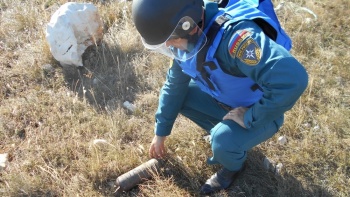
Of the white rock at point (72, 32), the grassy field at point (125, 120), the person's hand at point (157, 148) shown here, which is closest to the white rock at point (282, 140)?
the grassy field at point (125, 120)

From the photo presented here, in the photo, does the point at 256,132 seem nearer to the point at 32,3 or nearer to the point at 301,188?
the point at 301,188

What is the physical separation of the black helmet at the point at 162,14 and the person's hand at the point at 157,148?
3.11 feet

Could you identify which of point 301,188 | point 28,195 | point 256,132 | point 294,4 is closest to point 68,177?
point 28,195

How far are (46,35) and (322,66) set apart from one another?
8.41ft

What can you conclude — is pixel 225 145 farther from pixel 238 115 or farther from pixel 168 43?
pixel 168 43

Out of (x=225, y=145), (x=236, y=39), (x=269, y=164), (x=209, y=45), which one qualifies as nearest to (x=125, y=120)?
(x=225, y=145)

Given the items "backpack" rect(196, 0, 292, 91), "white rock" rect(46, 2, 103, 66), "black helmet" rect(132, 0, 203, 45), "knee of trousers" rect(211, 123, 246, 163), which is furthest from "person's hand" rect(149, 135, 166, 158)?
"white rock" rect(46, 2, 103, 66)

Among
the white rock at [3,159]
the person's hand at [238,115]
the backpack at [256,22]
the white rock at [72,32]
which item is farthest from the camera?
the white rock at [72,32]

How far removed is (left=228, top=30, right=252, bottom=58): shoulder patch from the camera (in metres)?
1.90

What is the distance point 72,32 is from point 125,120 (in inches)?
43.9

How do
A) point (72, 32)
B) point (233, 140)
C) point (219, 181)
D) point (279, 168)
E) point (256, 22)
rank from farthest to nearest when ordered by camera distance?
point (72, 32)
point (279, 168)
point (219, 181)
point (233, 140)
point (256, 22)

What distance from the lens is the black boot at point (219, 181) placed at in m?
2.60

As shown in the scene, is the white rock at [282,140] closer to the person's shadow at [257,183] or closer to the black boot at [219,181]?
the person's shadow at [257,183]

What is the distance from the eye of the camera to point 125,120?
10.4ft
